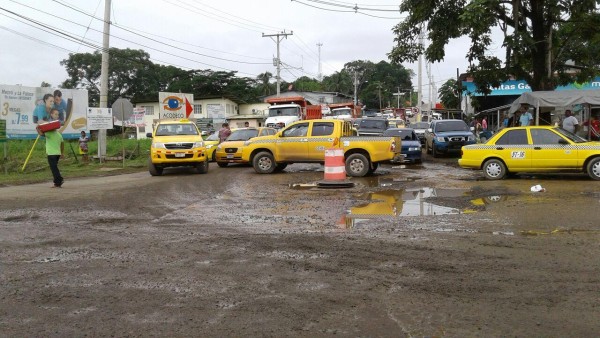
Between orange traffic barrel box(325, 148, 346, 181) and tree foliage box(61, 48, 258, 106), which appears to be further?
tree foliage box(61, 48, 258, 106)

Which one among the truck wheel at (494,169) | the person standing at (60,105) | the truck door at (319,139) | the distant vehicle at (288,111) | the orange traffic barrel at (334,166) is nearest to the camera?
the orange traffic barrel at (334,166)

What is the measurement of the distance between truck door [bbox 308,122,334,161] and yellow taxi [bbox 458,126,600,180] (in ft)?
13.7

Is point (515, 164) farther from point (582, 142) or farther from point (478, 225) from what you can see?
point (478, 225)

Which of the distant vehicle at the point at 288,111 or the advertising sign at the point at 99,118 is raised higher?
the distant vehicle at the point at 288,111

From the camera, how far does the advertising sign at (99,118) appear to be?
21297 millimetres

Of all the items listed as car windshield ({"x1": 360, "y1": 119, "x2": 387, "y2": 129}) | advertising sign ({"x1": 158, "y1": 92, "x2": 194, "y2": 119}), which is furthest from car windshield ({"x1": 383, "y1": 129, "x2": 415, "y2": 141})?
advertising sign ({"x1": 158, "y1": 92, "x2": 194, "y2": 119})

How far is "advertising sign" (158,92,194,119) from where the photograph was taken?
23.9 metres

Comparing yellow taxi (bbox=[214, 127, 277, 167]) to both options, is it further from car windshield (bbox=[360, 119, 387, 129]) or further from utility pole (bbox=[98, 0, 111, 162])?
car windshield (bbox=[360, 119, 387, 129])

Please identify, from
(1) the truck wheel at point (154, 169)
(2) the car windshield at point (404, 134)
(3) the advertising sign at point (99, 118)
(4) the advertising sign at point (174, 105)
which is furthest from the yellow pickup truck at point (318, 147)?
(4) the advertising sign at point (174, 105)

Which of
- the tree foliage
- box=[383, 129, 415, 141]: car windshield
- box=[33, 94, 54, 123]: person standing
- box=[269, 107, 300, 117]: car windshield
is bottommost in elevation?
box=[383, 129, 415, 141]: car windshield

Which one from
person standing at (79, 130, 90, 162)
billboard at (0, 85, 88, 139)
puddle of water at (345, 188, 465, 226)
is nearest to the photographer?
puddle of water at (345, 188, 465, 226)

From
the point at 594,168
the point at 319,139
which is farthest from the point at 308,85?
the point at 594,168

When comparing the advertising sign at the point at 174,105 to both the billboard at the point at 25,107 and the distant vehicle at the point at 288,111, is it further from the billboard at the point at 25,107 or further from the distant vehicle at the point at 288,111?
the distant vehicle at the point at 288,111

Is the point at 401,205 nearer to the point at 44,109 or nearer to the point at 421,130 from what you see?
the point at 44,109
